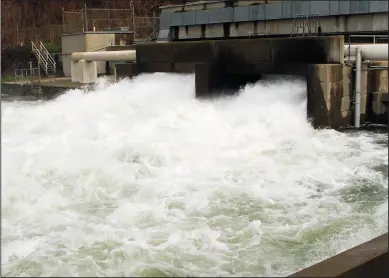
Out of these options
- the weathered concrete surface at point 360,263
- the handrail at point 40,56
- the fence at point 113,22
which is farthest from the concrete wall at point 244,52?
the fence at point 113,22

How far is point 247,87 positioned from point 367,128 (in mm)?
2525

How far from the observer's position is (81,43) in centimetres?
1088

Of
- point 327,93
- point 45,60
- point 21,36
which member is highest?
point 21,36

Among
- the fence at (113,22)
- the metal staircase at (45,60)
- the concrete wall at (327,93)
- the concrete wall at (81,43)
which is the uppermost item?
the fence at (113,22)

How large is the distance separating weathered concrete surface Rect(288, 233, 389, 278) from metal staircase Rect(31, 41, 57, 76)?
8.55 m

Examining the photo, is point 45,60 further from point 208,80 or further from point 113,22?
point 208,80

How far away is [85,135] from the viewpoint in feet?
12.7

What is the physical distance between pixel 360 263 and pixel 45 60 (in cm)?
965

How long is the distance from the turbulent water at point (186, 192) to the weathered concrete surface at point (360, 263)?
21cm

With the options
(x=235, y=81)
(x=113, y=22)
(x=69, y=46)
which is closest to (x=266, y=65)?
(x=235, y=81)

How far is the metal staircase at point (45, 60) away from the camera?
31.2 feet

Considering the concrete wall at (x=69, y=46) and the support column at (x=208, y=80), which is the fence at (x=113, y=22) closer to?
the concrete wall at (x=69, y=46)

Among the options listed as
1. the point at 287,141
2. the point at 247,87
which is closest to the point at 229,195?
the point at 287,141

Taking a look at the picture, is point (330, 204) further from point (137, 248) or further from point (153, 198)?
point (137, 248)
